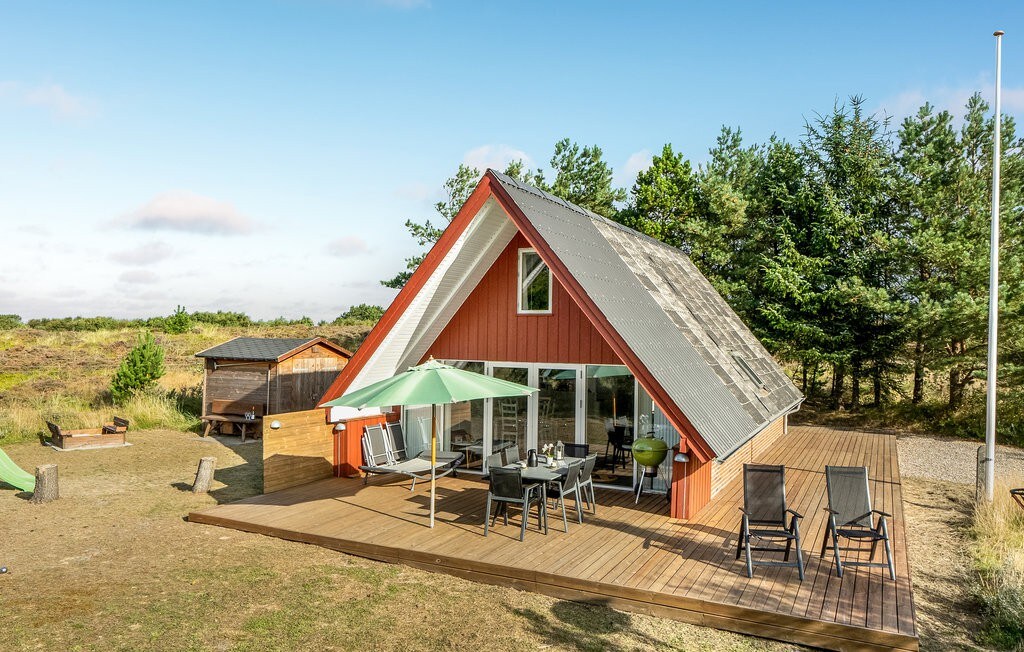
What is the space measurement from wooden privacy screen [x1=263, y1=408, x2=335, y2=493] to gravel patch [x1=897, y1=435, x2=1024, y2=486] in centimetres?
1142

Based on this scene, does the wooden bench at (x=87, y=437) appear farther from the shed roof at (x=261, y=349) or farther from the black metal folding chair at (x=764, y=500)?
the black metal folding chair at (x=764, y=500)

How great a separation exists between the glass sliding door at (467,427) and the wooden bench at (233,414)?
283 inches

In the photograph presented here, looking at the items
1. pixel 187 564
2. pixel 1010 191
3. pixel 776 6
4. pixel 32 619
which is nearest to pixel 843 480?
pixel 187 564

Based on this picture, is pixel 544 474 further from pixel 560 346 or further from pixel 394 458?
pixel 394 458

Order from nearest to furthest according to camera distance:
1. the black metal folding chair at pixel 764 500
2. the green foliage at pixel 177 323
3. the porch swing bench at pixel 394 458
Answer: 1. the black metal folding chair at pixel 764 500
2. the porch swing bench at pixel 394 458
3. the green foliage at pixel 177 323

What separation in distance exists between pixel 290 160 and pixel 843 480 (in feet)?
39.4

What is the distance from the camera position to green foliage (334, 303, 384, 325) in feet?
159

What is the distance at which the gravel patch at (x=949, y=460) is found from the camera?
13.3 meters

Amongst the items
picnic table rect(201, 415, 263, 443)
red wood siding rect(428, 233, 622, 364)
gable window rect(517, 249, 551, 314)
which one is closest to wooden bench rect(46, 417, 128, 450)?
picnic table rect(201, 415, 263, 443)

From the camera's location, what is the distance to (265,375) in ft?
54.9

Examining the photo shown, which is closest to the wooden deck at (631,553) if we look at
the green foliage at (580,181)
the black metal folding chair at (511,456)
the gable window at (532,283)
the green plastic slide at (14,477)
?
the black metal folding chair at (511,456)

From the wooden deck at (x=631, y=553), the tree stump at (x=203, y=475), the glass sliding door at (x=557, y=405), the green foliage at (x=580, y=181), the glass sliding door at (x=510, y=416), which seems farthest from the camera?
the green foliage at (x=580, y=181)

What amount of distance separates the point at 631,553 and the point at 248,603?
4074mm

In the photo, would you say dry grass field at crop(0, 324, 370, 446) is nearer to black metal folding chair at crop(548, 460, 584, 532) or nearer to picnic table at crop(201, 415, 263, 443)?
picnic table at crop(201, 415, 263, 443)
